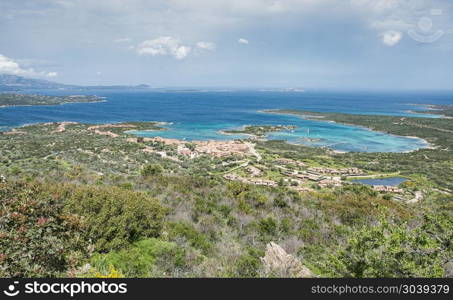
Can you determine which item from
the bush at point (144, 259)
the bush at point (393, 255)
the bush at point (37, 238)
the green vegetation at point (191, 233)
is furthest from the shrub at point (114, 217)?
the bush at point (393, 255)

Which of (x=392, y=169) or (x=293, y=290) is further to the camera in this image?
(x=392, y=169)

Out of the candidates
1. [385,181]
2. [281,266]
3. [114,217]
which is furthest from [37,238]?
[385,181]

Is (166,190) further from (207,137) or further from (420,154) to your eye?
(420,154)

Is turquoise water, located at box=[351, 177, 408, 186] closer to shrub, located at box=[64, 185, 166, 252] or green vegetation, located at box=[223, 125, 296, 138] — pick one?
shrub, located at box=[64, 185, 166, 252]

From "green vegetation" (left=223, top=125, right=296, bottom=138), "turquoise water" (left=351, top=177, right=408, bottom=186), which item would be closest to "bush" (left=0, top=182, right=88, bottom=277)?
"turquoise water" (left=351, top=177, right=408, bottom=186)

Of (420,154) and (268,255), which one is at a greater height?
(268,255)

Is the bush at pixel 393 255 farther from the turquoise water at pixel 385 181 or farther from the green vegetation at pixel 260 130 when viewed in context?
the green vegetation at pixel 260 130

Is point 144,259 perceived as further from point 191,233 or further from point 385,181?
point 385,181

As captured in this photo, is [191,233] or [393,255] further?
[191,233]

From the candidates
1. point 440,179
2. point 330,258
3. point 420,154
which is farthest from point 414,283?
point 420,154
